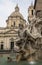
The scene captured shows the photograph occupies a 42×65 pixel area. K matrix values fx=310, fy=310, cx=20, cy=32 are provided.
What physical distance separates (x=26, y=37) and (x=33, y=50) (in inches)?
35.9

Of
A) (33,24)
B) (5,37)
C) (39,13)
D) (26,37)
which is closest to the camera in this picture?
(26,37)

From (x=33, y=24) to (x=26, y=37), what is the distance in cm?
165

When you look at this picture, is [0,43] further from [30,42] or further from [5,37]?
[30,42]

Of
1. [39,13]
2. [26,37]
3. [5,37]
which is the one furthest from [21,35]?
[5,37]

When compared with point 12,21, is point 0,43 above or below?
below

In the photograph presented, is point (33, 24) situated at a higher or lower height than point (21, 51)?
higher

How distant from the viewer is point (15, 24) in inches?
2562

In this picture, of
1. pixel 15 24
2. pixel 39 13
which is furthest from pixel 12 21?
pixel 39 13

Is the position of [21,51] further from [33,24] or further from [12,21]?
[12,21]

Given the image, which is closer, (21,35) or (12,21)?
(21,35)

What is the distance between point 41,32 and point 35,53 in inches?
79.1

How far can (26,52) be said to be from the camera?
18781 mm

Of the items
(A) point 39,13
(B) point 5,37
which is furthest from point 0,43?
(A) point 39,13

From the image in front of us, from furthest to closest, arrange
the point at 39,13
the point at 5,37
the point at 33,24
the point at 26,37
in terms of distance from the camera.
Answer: the point at 5,37 → the point at 39,13 → the point at 33,24 → the point at 26,37
